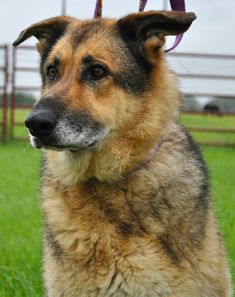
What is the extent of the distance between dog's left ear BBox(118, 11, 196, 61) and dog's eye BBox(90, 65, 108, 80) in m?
0.25

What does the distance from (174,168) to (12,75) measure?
11.8 metres

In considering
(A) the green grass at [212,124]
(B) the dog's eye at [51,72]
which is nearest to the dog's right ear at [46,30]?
(B) the dog's eye at [51,72]

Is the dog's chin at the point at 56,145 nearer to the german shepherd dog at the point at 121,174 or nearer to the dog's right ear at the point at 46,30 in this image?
the german shepherd dog at the point at 121,174

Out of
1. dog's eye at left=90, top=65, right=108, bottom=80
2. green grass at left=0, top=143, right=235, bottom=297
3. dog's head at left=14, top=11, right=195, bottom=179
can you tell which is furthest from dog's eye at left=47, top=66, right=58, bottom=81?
green grass at left=0, top=143, right=235, bottom=297

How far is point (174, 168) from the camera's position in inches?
147

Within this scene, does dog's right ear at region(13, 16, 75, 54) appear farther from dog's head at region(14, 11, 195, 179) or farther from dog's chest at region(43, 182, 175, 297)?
dog's chest at region(43, 182, 175, 297)

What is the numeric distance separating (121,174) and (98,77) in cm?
57

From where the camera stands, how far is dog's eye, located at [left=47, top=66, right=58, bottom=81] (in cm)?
368

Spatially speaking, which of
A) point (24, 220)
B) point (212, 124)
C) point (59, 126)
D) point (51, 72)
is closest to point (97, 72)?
point (51, 72)

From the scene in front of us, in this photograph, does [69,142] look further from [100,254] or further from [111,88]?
[100,254]

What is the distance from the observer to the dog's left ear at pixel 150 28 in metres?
3.48

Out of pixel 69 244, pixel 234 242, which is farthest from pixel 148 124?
pixel 234 242

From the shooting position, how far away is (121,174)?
3.69 m

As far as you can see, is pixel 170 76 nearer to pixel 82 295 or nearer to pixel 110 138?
pixel 110 138
